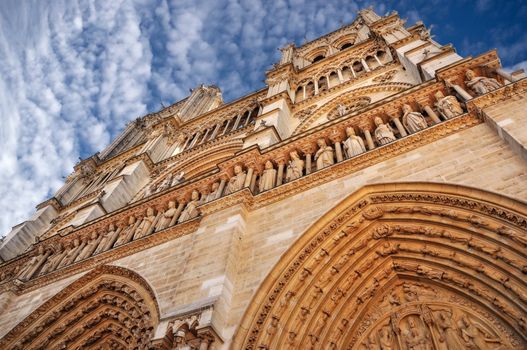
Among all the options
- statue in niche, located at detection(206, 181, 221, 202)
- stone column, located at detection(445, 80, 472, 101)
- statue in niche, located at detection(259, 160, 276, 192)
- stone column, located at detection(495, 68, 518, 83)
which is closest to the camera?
stone column, located at detection(495, 68, 518, 83)

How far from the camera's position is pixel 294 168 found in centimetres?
782

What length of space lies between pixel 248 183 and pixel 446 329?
441 cm

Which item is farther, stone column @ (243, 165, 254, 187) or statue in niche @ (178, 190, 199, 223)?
statue in niche @ (178, 190, 199, 223)

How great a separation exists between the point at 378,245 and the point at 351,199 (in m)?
0.81

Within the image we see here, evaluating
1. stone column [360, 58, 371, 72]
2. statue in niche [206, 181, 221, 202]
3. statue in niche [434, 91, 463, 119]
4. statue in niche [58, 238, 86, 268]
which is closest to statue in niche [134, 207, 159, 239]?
statue in niche [206, 181, 221, 202]

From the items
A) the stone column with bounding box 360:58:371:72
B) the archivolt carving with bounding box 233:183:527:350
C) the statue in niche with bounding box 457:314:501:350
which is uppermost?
the stone column with bounding box 360:58:371:72

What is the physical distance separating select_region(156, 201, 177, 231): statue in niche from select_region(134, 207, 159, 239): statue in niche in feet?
0.59

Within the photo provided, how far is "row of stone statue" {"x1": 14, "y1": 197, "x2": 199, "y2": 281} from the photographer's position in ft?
28.8

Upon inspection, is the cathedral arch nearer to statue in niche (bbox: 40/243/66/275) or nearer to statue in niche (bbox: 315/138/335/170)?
statue in niche (bbox: 40/243/66/275)

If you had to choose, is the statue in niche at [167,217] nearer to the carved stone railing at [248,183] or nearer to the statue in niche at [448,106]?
the carved stone railing at [248,183]

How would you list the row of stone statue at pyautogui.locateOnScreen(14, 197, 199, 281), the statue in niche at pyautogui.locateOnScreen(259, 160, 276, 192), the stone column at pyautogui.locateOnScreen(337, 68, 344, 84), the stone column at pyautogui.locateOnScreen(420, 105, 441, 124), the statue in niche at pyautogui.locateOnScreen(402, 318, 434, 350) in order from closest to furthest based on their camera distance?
the statue in niche at pyautogui.locateOnScreen(402, 318, 434, 350) < the stone column at pyautogui.locateOnScreen(420, 105, 441, 124) < the statue in niche at pyautogui.locateOnScreen(259, 160, 276, 192) < the row of stone statue at pyautogui.locateOnScreen(14, 197, 199, 281) < the stone column at pyautogui.locateOnScreen(337, 68, 344, 84)

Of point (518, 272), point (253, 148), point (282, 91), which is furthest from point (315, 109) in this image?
point (518, 272)

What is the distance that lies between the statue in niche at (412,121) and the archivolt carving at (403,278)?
1.59 meters

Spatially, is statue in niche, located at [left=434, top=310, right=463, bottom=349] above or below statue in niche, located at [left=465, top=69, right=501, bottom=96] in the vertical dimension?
below
